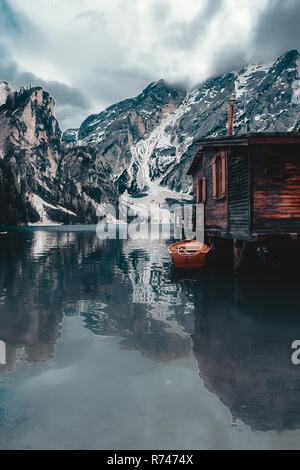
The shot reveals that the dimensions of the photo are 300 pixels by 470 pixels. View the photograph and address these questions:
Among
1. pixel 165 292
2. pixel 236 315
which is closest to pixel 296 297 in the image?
pixel 236 315

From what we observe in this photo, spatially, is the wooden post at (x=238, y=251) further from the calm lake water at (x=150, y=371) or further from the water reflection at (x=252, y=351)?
the calm lake water at (x=150, y=371)

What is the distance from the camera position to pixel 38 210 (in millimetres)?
184750

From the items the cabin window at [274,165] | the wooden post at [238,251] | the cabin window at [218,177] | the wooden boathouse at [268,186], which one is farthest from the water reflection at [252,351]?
the cabin window at [218,177]

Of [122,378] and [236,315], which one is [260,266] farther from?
[122,378]

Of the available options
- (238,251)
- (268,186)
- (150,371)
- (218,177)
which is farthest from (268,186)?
(150,371)

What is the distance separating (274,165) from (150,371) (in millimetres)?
12598

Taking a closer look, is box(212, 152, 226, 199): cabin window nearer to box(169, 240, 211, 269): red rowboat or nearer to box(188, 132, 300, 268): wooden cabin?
box(188, 132, 300, 268): wooden cabin

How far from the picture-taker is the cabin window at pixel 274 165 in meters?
15.8

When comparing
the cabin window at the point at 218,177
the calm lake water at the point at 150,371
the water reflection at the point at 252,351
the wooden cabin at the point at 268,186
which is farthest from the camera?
the cabin window at the point at 218,177

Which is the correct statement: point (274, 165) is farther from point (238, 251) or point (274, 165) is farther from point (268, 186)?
point (238, 251)

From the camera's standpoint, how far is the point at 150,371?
675 cm

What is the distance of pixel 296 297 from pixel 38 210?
18504cm

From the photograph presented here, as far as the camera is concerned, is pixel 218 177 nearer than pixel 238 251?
No

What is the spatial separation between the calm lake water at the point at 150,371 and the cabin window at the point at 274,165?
5.66m
